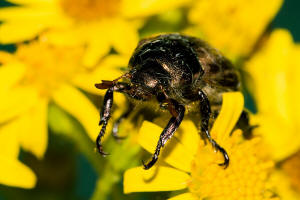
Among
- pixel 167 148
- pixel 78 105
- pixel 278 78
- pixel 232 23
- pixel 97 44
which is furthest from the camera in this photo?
pixel 278 78

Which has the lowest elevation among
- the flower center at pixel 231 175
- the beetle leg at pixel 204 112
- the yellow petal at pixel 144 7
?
the flower center at pixel 231 175

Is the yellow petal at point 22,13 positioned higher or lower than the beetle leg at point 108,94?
lower

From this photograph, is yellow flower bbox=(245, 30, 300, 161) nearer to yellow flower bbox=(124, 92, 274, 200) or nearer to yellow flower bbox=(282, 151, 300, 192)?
yellow flower bbox=(282, 151, 300, 192)

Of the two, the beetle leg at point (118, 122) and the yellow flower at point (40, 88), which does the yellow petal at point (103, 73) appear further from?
the beetle leg at point (118, 122)

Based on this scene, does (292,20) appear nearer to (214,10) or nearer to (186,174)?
(214,10)

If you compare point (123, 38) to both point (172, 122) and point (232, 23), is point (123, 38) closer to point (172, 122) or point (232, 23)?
point (232, 23)

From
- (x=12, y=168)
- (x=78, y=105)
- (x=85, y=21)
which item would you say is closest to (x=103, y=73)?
(x=78, y=105)

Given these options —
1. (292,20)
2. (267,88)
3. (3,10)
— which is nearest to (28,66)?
(3,10)

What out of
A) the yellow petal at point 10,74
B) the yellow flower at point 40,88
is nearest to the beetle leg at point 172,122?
the yellow flower at point 40,88
